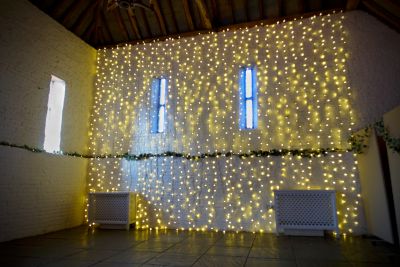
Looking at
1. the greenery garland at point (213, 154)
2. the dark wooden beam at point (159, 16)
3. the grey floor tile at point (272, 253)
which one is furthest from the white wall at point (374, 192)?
the dark wooden beam at point (159, 16)

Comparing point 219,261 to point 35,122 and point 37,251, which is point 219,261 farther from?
point 35,122

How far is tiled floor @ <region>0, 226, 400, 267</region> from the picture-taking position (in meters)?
3.16

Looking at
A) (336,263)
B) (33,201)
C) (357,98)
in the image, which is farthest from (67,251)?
(357,98)

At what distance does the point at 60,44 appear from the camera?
5598 millimetres

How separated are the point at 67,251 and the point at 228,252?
1.93 metres

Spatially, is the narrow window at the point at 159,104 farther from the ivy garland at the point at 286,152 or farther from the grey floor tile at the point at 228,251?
the grey floor tile at the point at 228,251

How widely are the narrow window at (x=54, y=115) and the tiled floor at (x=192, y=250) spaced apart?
1.58 metres

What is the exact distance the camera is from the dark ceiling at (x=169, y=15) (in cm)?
536

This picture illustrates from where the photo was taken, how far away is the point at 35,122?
16.2 ft

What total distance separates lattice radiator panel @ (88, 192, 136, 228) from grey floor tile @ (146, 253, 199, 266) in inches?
82.6

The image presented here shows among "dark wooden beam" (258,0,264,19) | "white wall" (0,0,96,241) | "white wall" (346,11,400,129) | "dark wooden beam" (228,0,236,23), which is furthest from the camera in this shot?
"dark wooden beam" (228,0,236,23)

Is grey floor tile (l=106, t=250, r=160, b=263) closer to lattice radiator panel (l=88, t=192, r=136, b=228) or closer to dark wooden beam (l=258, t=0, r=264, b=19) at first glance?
lattice radiator panel (l=88, t=192, r=136, b=228)

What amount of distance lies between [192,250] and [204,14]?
4.12 m

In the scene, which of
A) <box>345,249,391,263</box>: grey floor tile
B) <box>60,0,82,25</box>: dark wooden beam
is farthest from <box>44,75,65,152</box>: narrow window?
<box>345,249,391,263</box>: grey floor tile
